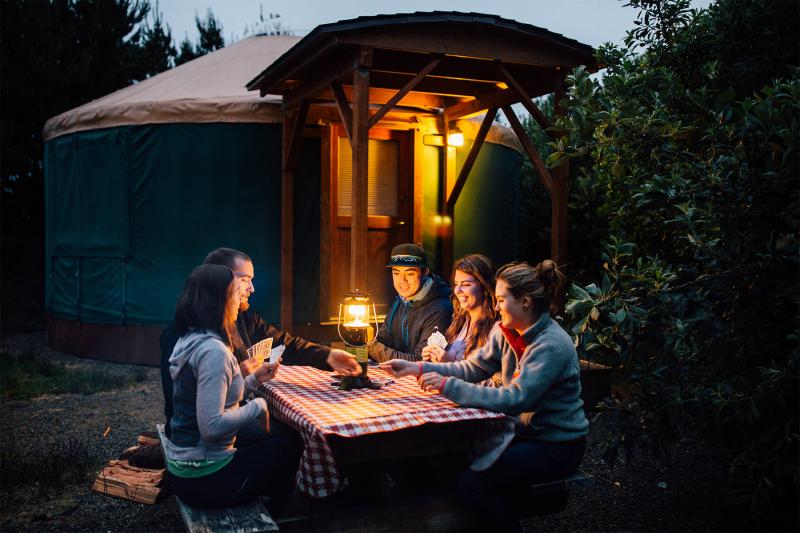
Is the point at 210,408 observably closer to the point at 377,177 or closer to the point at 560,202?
the point at 560,202

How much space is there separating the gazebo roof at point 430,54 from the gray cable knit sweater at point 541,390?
3.07m

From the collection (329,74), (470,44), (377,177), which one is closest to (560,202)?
(470,44)

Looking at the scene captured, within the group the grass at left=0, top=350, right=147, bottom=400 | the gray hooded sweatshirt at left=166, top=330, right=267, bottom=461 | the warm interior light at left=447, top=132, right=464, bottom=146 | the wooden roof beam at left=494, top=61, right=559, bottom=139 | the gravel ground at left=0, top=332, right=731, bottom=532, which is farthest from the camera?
the warm interior light at left=447, top=132, right=464, bottom=146

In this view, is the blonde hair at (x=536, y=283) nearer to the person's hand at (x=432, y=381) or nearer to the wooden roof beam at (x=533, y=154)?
the person's hand at (x=432, y=381)

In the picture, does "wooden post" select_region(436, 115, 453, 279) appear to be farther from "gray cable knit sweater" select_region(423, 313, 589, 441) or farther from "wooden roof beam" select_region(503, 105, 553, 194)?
"gray cable knit sweater" select_region(423, 313, 589, 441)

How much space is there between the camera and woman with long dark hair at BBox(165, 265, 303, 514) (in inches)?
101

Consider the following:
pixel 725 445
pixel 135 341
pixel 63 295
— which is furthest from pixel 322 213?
pixel 725 445

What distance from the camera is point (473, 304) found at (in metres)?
3.43

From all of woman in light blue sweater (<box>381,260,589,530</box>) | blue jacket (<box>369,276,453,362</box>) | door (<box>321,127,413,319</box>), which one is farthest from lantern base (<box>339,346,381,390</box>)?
door (<box>321,127,413,319</box>)

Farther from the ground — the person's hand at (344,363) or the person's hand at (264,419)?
the person's hand at (344,363)

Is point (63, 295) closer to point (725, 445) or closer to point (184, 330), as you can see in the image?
point (184, 330)

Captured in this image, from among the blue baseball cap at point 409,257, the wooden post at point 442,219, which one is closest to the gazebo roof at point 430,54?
the wooden post at point 442,219

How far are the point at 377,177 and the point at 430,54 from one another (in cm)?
224

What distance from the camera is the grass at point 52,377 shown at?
6.59m
